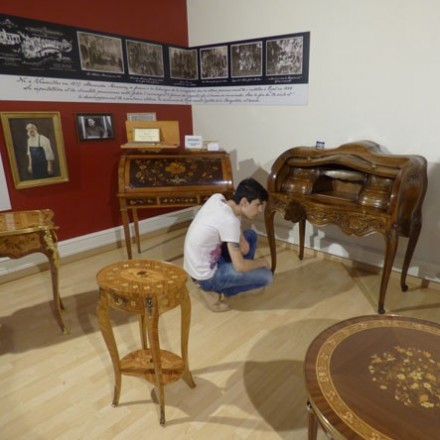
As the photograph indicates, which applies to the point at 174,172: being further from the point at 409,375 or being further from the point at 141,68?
the point at 409,375

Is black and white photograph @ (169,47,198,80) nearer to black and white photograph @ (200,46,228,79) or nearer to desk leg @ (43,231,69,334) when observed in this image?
black and white photograph @ (200,46,228,79)

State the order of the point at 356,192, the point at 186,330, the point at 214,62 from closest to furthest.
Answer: the point at 186,330 → the point at 356,192 → the point at 214,62

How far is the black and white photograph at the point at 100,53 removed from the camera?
314 centimetres

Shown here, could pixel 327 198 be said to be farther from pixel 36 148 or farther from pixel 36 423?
pixel 36 148

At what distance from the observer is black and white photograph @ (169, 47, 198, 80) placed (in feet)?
12.7

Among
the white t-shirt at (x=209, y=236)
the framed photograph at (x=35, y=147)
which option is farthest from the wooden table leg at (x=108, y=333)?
the framed photograph at (x=35, y=147)

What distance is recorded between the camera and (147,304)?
56.3 inches

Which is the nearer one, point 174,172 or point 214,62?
point 174,172

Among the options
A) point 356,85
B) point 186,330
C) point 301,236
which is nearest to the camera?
point 186,330

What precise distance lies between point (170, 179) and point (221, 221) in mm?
1175

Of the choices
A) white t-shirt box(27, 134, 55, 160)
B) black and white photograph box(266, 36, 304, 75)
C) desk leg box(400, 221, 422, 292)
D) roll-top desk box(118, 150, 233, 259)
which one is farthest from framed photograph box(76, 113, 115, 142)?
desk leg box(400, 221, 422, 292)

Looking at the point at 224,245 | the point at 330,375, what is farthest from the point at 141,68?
the point at 330,375

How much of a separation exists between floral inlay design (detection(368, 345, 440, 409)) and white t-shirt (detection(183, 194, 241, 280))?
1.08 metres

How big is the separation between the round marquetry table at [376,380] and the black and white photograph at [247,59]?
279cm
